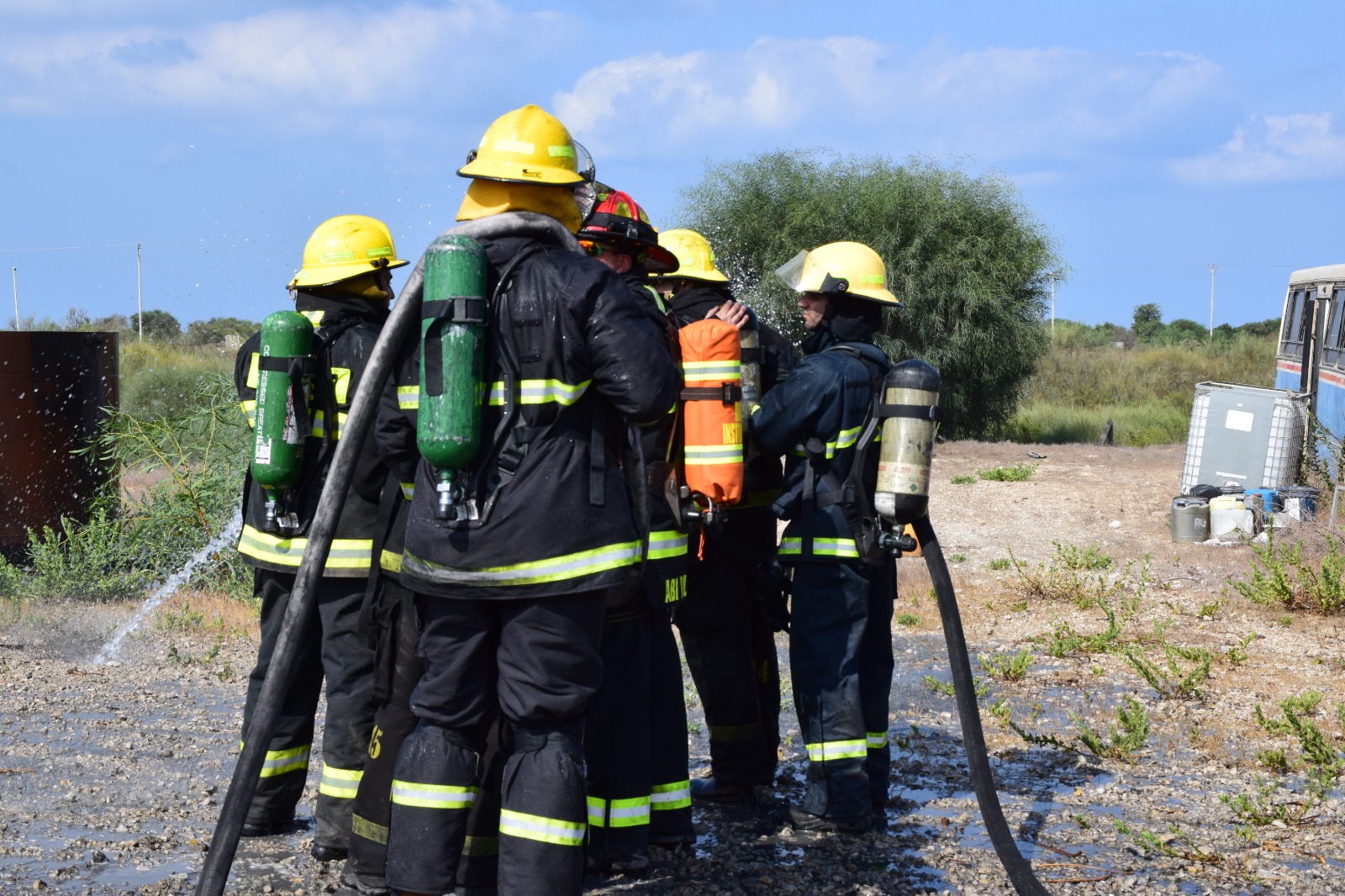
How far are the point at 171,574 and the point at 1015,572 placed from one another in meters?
6.29

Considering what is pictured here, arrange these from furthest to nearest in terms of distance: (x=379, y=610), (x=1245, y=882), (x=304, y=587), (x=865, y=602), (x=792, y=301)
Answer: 1. (x=792, y=301)
2. (x=865, y=602)
3. (x=1245, y=882)
4. (x=379, y=610)
5. (x=304, y=587)

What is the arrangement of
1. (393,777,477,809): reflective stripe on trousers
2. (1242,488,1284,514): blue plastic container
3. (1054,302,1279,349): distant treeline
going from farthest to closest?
(1054,302,1279,349): distant treeline, (1242,488,1284,514): blue plastic container, (393,777,477,809): reflective stripe on trousers

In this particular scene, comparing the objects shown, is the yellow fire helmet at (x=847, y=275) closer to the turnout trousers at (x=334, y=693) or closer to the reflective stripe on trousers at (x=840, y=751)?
the reflective stripe on trousers at (x=840, y=751)

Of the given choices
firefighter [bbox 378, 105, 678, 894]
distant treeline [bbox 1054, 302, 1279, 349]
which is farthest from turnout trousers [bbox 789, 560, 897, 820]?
distant treeline [bbox 1054, 302, 1279, 349]

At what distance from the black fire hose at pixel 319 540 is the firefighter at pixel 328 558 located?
1.74 ft

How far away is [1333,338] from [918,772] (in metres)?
12.5

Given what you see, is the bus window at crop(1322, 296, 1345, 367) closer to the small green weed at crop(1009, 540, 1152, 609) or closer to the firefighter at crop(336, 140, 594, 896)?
the small green weed at crop(1009, 540, 1152, 609)

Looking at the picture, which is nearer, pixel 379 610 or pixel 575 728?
pixel 575 728

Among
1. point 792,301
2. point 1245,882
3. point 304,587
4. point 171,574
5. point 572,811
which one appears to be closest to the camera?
point 572,811

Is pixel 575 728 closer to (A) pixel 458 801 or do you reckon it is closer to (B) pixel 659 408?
(A) pixel 458 801

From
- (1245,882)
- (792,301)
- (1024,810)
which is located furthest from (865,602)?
(792,301)

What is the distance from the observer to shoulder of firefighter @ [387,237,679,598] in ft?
10.6

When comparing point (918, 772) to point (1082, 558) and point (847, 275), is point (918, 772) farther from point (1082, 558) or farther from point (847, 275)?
point (1082, 558)

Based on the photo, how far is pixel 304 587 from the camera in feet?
11.3
